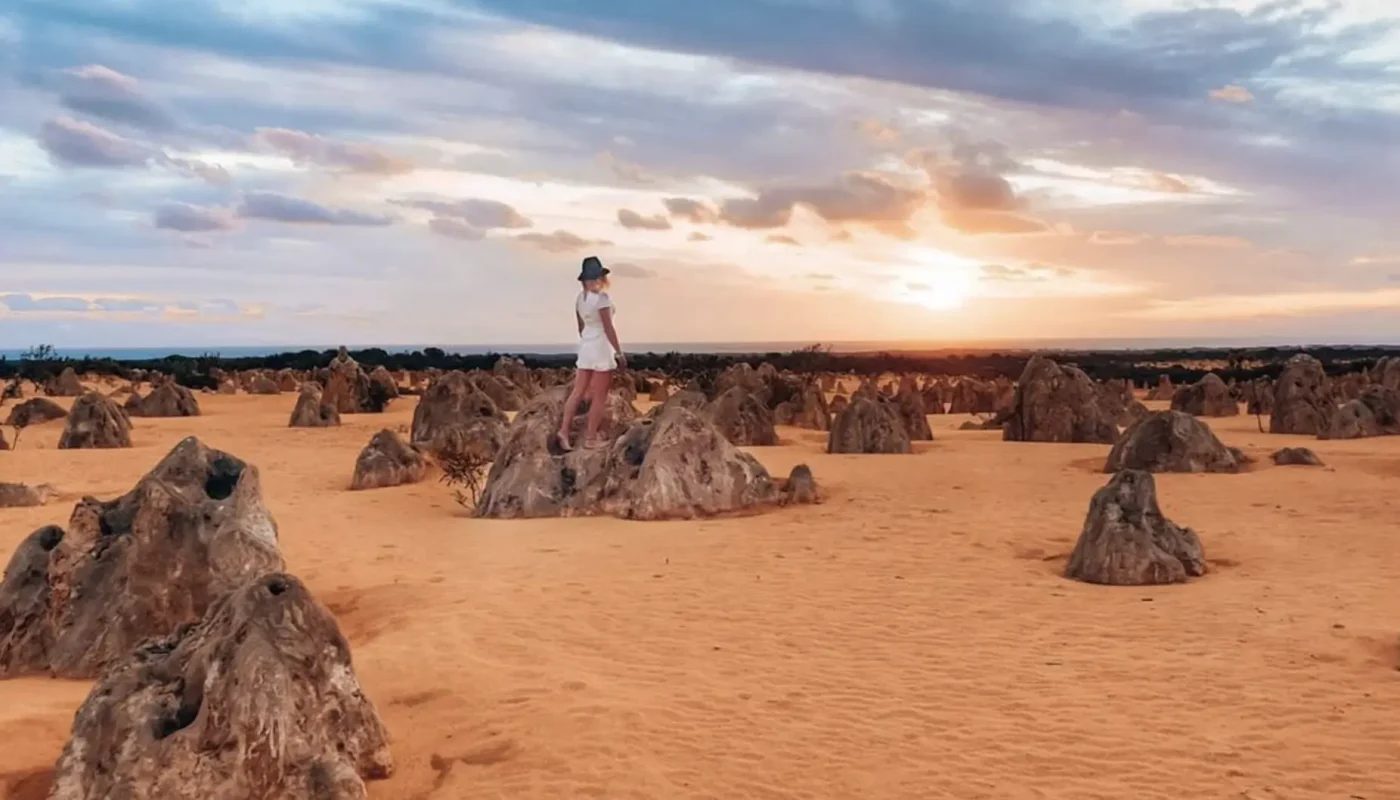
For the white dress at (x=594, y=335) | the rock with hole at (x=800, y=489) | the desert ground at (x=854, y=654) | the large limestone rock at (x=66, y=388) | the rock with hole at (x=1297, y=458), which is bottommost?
the desert ground at (x=854, y=654)

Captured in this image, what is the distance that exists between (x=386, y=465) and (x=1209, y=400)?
2269cm

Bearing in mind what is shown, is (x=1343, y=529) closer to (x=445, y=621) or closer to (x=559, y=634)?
(x=559, y=634)

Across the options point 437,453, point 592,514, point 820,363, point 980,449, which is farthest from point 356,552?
point 820,363

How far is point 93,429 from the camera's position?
20.2 metres

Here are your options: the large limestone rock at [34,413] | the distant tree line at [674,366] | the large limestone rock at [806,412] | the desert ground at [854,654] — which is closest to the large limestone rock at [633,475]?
the desert ground at [854,654]

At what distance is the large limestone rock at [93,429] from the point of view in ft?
66.2

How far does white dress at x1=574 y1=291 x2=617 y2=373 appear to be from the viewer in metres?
12.0

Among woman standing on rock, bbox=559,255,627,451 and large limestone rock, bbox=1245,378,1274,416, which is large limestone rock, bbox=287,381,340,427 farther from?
large limestone rock, bbox=1245,378,1274,416

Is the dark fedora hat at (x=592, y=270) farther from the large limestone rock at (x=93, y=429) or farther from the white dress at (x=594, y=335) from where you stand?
the large limestone rock at (x=93, y=429)

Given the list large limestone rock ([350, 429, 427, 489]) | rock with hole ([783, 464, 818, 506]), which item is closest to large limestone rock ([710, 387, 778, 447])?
large limestone rock ([350, 429, 427, 489])

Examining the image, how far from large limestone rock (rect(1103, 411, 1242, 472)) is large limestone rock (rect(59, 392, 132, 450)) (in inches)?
705

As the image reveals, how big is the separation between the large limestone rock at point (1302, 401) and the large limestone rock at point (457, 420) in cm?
1646

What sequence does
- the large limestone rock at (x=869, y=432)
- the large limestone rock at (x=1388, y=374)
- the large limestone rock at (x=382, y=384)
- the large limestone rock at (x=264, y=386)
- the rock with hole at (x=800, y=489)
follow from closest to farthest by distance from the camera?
the rock with hole at (x=800, y=489), the large limestone rock at (x=869, y=432), the large limestone rock at (x=1388, y=374), the large limestone rock at (x=382, y=384), the large limestone rock at (x=264, y=386)

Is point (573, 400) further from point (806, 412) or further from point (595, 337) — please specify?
point (806, 412)
